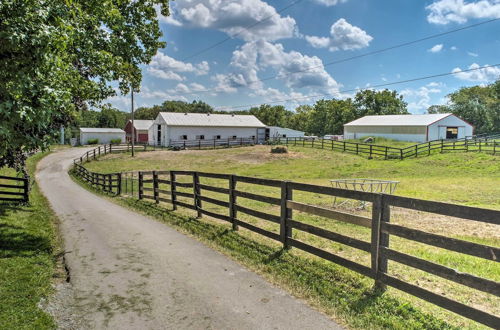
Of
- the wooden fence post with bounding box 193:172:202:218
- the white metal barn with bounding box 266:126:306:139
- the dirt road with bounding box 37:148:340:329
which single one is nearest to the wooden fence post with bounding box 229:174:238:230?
the dirt road with bounding box 37:148:340:329

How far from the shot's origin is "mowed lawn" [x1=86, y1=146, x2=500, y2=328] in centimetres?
496

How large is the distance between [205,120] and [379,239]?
5012 centimetres

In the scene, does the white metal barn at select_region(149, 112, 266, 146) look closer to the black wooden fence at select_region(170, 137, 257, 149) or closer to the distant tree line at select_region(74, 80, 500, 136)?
the black wooden fence at select_region(170, 137, 257, 149)

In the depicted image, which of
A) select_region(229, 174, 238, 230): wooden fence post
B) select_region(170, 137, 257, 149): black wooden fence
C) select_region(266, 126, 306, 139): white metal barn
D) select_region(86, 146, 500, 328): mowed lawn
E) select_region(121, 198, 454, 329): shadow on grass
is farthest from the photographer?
select_region(266, 126, 306, 139): white metal barn

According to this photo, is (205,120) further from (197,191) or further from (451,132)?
(197,191)

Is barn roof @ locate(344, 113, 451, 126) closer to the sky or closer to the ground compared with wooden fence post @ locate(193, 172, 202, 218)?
closer to the sky

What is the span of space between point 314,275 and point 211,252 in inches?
84.0

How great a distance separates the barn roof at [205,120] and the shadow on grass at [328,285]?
44.3 metres

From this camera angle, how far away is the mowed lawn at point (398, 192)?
4.96 m

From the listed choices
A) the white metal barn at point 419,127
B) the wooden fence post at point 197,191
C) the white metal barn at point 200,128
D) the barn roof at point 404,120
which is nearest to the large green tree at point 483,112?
the white metal barn at point 419,127

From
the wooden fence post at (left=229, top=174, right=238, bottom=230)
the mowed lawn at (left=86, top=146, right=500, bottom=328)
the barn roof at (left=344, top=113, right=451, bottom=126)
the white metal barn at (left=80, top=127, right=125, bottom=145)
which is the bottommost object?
the mowed lawn at (left=86, top=146, right=500, bottom=328)

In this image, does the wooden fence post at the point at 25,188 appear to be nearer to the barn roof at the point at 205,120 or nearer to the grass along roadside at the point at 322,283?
the grass along roadside at the point at 322,283

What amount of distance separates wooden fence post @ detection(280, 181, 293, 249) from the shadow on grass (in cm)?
24

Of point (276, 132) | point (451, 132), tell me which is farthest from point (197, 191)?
point (276, 132)
